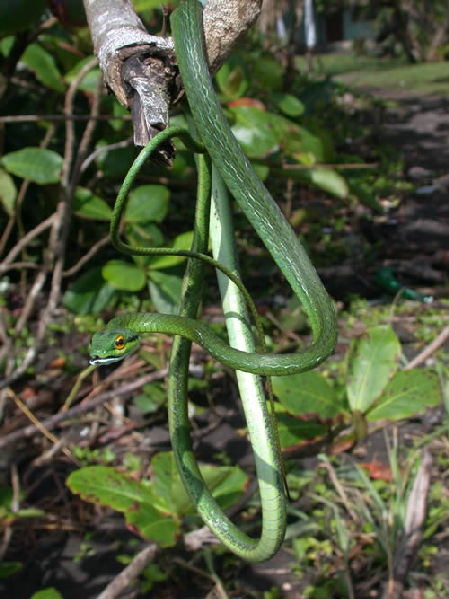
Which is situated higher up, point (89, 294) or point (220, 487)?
point (89, 294)

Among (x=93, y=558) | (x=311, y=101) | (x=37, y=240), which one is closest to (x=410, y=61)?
(x=311, y=101)

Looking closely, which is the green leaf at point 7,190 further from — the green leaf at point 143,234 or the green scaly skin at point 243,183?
the green scaly skin at point 243,183

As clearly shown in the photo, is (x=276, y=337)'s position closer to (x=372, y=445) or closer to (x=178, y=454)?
(x=372, y=445)

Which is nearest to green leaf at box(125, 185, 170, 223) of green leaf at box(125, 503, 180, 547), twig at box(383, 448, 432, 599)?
green leaf at box(125, 503, 180, 547)

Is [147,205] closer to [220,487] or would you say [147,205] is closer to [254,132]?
[254,132]

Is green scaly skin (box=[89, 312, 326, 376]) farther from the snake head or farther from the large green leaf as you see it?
the large green leaf

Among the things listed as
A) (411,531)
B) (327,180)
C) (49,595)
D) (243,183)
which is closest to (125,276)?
(327,180)
